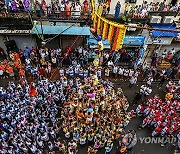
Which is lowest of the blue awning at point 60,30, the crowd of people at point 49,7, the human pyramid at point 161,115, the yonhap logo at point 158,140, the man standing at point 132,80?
the yonhap logo at point 158,140

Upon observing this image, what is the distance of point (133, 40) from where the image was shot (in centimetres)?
2317

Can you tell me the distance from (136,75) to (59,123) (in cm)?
781

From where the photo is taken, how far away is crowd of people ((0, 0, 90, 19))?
20.8 metres

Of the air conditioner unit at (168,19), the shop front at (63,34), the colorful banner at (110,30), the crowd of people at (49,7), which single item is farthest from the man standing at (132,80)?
the crowd of people at (49,7)

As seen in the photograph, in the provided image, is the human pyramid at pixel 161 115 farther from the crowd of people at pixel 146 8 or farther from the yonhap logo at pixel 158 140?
the crowd of people at pixel 146 8

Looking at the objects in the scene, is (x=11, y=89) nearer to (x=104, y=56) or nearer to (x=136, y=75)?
(x=104, y=56)

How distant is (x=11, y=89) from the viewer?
19.4 m

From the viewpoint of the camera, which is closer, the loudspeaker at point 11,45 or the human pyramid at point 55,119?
the human pyramid at point 55,119

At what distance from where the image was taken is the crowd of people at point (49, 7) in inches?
817

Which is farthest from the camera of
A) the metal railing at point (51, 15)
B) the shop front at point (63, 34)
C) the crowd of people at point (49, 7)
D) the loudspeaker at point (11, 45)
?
the loudspeaker at point (11, 45)

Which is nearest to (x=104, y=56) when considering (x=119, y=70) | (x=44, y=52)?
(x=119, y=70)

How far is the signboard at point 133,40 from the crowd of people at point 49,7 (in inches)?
178

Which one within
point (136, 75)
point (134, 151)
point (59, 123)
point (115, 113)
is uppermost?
point (136, 75)

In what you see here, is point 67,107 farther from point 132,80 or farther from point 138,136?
point 132,80
